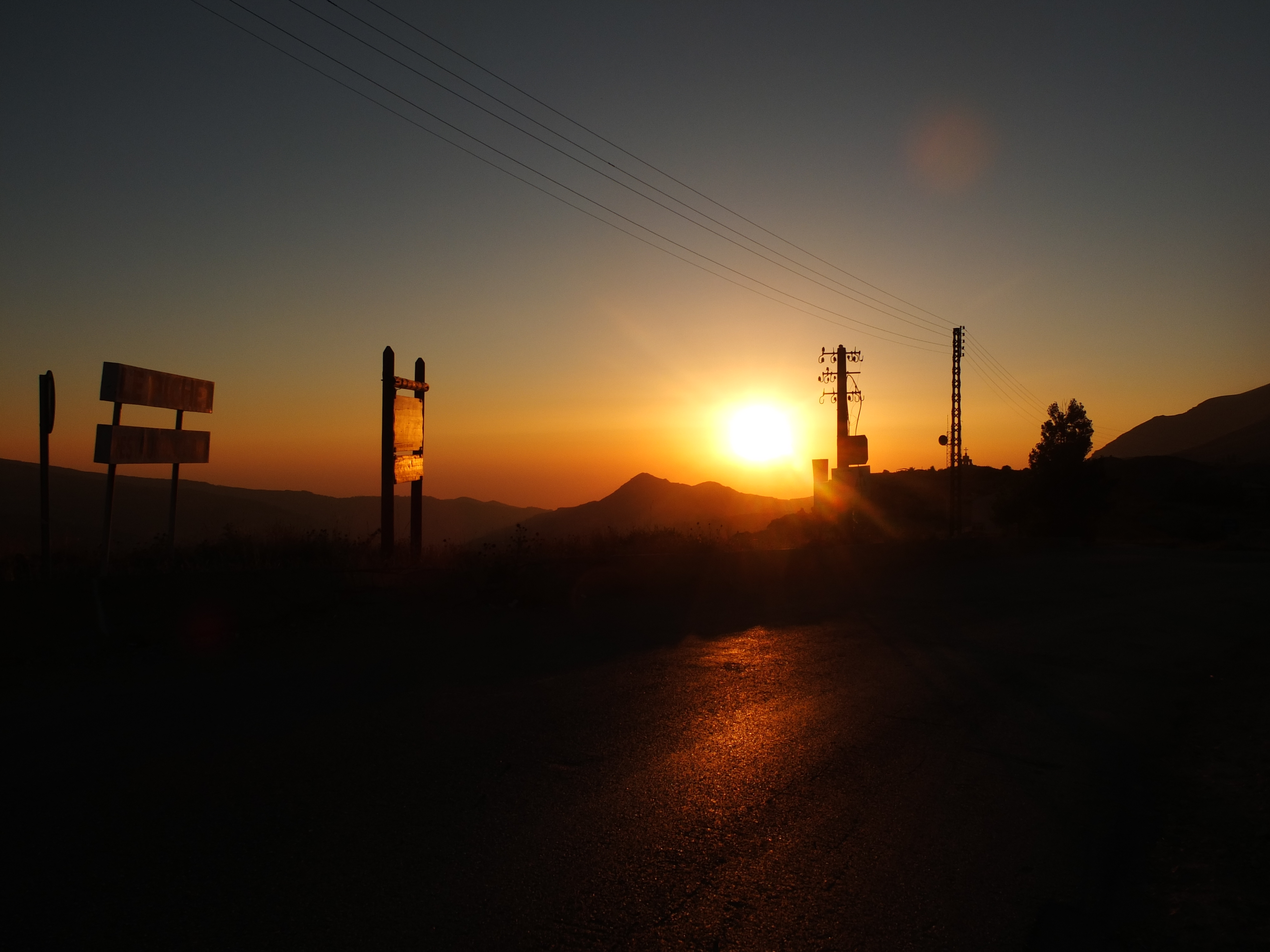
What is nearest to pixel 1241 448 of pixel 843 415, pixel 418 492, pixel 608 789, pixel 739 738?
pixel 843 415

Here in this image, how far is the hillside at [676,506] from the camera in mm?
55156

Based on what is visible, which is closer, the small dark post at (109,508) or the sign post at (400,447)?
the small dark post at (109,508)

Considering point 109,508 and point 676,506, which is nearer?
point 109,508

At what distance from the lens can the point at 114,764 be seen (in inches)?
200


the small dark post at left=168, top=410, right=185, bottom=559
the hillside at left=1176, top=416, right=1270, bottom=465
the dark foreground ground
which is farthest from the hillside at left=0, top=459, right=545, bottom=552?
the hillside at left=1176, top=416, right=1270, bottom=465

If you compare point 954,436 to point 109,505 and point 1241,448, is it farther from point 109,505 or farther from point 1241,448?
point 1241,448

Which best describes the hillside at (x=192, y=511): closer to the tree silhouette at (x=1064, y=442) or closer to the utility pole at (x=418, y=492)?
the utility pole at (x=418, y=492)

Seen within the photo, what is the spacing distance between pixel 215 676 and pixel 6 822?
326 centimetres

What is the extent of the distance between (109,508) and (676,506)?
8144 cm

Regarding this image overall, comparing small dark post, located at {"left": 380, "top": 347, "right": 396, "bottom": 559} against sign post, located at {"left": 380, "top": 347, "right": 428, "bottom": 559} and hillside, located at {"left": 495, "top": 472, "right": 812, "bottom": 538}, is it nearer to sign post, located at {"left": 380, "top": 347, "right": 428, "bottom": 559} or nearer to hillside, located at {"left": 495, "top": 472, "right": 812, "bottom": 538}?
sign post, located at {"left": 380, "top": 347, "right": 428, "bottom": 559}

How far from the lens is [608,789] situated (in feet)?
16.5

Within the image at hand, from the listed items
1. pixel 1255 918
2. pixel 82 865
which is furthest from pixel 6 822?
pixel 1255 918

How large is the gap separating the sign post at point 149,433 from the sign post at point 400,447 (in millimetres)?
2589

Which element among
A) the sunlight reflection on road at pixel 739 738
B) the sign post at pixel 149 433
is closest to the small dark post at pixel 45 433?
the sign post at pixel 149 433
